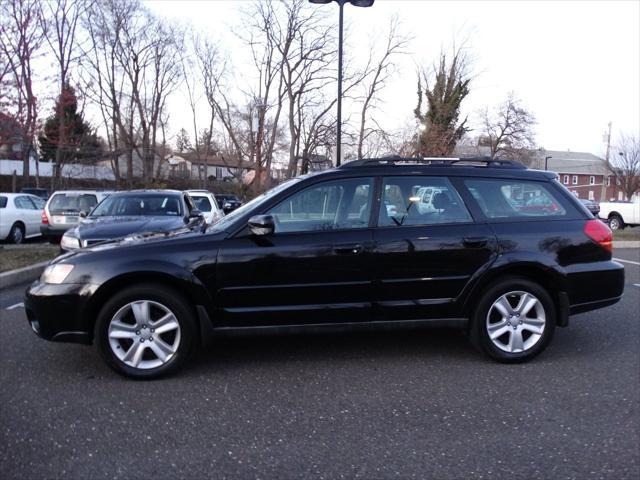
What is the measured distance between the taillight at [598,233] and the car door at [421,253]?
94cm

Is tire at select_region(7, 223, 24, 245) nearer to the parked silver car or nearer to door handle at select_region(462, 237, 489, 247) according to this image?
the parked silver car

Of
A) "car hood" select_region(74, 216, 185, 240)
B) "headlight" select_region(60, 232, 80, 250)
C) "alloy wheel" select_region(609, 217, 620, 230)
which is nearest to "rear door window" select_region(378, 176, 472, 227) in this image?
"car hood" select_region(74, 216, 185, 240)

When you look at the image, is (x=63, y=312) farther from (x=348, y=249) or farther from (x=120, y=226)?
(x=120, y=226)

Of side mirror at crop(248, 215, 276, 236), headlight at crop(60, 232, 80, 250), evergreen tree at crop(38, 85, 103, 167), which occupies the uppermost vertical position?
evergreen tree at crop(38, 85, 103, 167)

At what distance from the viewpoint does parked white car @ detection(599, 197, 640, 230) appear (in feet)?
75.7

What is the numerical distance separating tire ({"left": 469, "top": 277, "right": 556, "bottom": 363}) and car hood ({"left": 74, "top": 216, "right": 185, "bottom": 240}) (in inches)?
164

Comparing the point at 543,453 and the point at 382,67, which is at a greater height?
the point at 382,67

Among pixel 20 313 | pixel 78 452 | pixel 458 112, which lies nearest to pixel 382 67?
pixel 458 112

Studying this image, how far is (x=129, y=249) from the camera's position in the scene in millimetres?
4086

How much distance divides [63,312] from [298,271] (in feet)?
6.02

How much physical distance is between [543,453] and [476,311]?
1.53 metres

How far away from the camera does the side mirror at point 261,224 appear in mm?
4047

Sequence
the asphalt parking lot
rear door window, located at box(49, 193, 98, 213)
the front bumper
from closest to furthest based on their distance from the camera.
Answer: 1. the asphalt parking lot
2. the front bumper
3. rear door window, located at box(49, 193, 98, 213)

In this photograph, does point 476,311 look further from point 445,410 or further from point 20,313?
point 20,313
